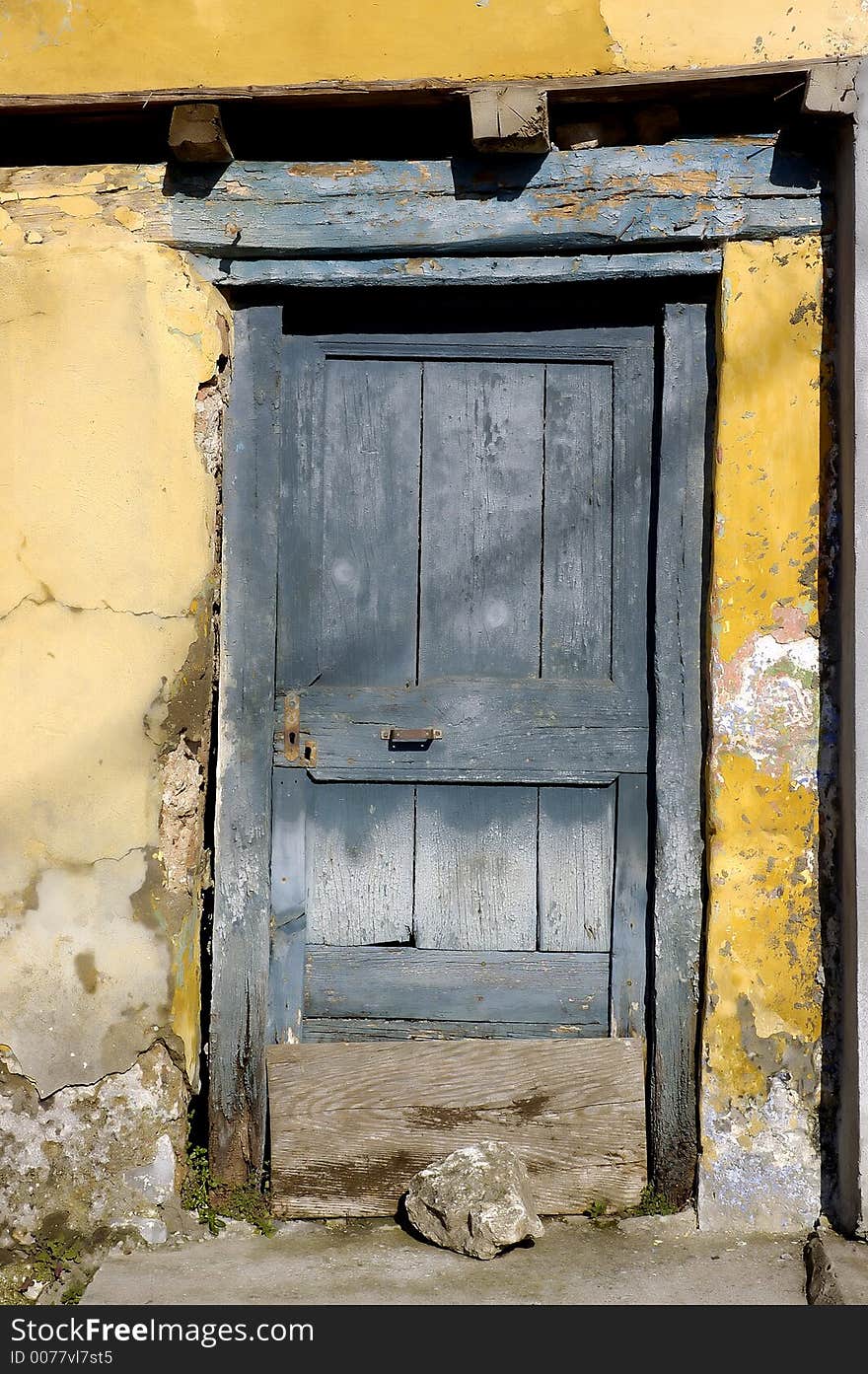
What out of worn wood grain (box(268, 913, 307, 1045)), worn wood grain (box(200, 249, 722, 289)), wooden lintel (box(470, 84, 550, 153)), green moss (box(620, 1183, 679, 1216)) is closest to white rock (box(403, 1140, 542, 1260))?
green moss (box(620, 1183, 679, 1216))

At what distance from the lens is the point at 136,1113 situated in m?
2.60

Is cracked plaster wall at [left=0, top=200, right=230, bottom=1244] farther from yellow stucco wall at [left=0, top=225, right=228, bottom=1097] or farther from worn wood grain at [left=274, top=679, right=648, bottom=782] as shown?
worn wood grain at [left=274, top=679, right=648, bottom=782]

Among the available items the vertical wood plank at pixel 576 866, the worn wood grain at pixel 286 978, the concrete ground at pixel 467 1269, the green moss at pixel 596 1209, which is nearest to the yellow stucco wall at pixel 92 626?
the worn wood grain at pixel 286 978

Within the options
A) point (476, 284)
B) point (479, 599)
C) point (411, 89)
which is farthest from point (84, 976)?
point (411, 89)

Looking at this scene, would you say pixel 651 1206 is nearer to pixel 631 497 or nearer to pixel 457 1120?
pixel 457 1120

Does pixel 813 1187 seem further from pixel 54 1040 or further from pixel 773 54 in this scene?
pixel 773 54

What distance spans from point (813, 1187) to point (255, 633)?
1.91m

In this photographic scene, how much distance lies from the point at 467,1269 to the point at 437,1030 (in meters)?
0.55

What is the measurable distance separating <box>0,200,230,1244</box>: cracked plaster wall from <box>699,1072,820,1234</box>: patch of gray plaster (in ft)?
4.26

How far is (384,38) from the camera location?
2.62 metres

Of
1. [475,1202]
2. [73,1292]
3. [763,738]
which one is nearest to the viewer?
[73,1292]

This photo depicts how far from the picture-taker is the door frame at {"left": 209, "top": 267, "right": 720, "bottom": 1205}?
8.66ft

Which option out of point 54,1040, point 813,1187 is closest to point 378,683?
point 54,1040

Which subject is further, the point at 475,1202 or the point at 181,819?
the point at 181,819
